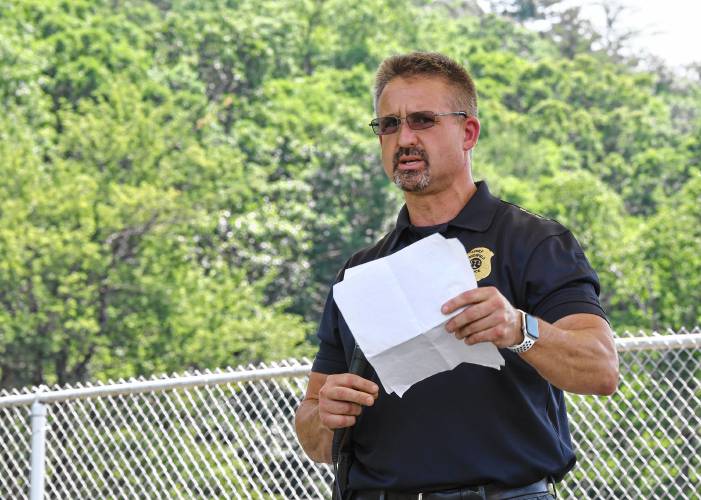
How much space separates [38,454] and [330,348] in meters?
2.80

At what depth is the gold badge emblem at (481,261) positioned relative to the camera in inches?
102

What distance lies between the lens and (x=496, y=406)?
2547 millimetres

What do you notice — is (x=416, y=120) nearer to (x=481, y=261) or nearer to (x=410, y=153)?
(x=410, y=153)

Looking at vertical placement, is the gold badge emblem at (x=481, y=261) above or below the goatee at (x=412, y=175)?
below

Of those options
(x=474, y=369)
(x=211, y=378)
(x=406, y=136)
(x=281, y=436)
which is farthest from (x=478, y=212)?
(x=281, y=436)

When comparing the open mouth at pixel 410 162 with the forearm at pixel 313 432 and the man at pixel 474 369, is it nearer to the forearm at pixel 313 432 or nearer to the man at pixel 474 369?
the man at pixel 474 369

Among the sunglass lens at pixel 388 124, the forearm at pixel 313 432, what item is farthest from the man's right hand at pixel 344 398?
the sunglass lens at pixel 388 124

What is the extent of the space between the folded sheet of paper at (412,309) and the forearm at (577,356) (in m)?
0.08

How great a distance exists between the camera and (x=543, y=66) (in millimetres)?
59562

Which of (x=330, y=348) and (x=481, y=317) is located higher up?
(x=481, y=317)

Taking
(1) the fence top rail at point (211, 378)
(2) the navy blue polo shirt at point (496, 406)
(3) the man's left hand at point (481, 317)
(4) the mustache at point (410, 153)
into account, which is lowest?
(1) the fence top rail at point (211, 378)

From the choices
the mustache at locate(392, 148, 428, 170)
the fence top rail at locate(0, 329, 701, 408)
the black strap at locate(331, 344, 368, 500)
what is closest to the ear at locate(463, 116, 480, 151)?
the mustache at locate(392, 148, 428, 170)

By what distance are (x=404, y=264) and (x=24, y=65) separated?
3685 centimetres

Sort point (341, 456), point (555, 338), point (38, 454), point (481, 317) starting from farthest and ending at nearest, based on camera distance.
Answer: point (38, 454) → point (341, 456) → point (555, 338) → point (481, 317)
